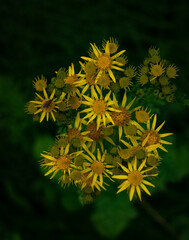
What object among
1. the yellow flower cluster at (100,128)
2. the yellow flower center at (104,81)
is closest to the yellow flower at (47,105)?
the yellow flower cluster at (100,128)

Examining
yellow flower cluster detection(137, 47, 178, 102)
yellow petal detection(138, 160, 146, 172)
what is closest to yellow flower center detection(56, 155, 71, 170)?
yellow petal detection(138, 160, 146, 172)

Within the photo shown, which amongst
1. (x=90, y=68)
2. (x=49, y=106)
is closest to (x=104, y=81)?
(x=90, y=68)

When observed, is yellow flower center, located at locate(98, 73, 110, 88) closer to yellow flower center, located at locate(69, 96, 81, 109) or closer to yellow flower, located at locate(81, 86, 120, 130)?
yellow flower, located at locate(81, 86, 120, 130)

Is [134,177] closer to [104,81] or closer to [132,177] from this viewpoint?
[132,177]

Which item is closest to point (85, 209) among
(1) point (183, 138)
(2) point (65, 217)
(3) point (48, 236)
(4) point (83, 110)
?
(2) point (65, 217)

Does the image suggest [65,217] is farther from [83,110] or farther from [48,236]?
[83,110]
